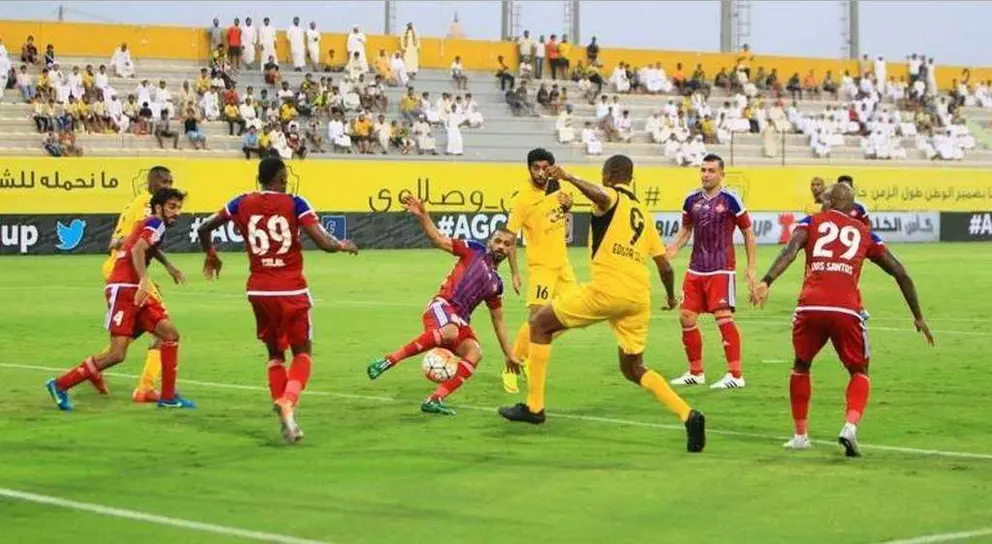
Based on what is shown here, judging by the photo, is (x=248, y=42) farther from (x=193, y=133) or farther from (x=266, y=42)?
(x=193, y=133)

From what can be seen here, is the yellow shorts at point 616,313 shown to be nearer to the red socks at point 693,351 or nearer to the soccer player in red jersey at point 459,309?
the soccer player in red jersey at point 459,309

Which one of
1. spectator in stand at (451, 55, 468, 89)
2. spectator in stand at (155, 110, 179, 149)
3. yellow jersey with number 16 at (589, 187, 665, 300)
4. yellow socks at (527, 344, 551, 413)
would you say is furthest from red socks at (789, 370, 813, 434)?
spectator in stand at (451, 55, 468, 89)

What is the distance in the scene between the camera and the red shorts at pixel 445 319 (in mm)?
15031

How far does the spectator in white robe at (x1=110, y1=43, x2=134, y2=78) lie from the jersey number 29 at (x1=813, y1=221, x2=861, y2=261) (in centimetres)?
4079

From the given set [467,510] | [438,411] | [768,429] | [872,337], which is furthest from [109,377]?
[872,337]

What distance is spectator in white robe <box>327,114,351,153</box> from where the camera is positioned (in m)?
49.7

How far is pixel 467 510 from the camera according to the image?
9906mm

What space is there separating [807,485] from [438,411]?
419 centimetres

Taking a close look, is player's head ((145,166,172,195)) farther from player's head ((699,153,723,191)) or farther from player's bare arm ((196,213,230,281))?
player's head ((699,153,723,191))

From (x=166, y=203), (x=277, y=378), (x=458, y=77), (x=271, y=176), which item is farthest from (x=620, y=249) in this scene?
(x=458, y=77)

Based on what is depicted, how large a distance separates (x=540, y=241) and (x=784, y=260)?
391 cm

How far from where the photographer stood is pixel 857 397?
12.1 meters

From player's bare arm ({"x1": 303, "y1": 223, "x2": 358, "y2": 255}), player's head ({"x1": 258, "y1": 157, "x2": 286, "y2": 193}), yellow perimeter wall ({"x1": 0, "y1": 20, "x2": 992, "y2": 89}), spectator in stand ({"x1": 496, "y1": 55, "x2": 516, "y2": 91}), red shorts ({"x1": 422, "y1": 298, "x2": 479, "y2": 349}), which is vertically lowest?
red shorts ({"x1": 422, "y1": 298, "x2": 479, "y2": 349})

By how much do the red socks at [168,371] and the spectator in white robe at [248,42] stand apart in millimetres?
39492
